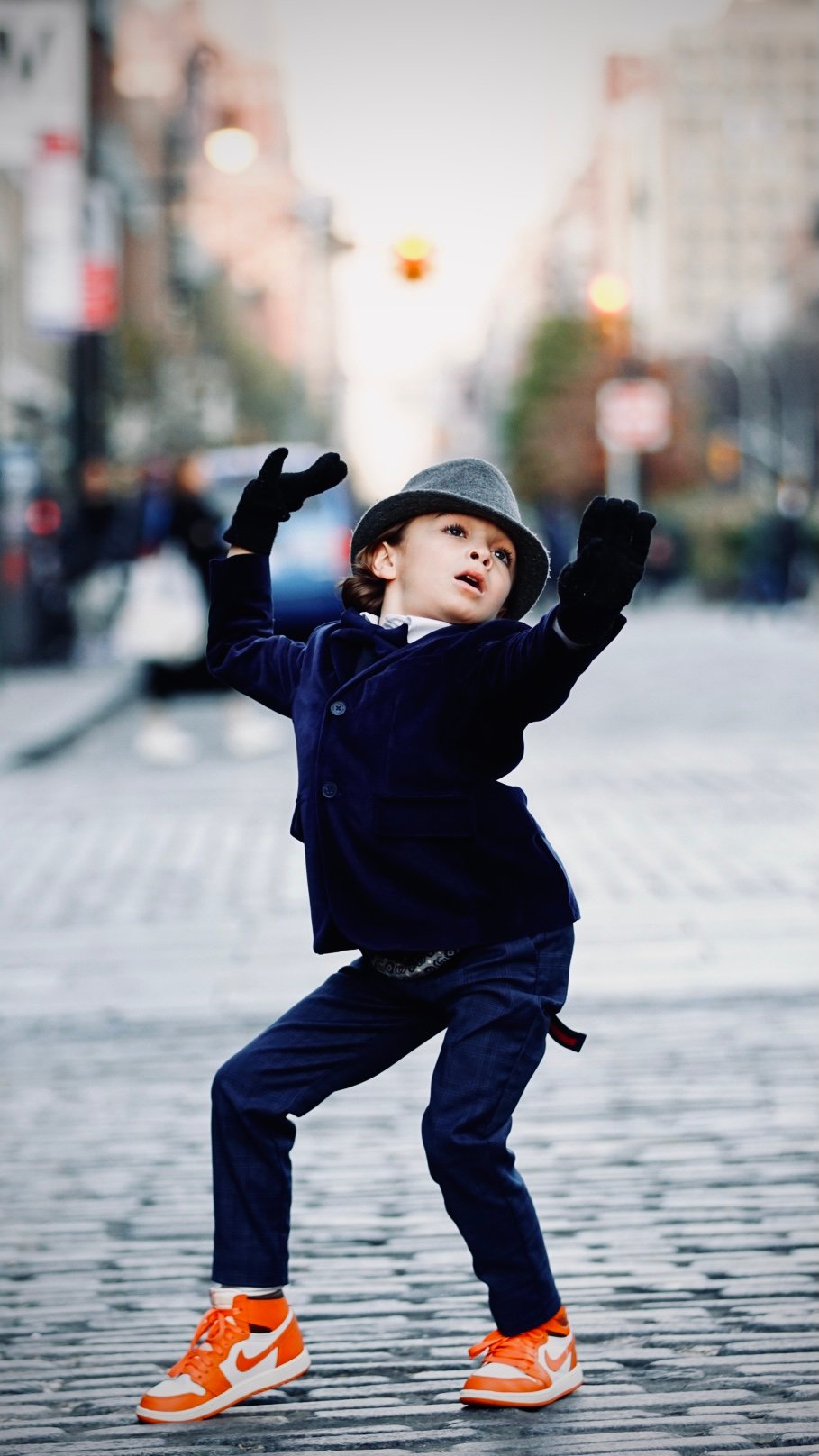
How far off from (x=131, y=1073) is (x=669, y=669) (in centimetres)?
1586

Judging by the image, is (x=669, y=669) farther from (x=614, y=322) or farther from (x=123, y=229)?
(x=123, y=229)

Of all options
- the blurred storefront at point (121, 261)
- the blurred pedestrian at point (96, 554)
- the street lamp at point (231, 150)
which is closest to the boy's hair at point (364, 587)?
the blurred storefront at point (121, 261)

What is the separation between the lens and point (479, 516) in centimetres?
327

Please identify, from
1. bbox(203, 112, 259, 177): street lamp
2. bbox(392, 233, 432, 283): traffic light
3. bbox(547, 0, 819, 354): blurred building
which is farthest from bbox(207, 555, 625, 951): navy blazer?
bbox(547, 0, 819, 354): blurred building

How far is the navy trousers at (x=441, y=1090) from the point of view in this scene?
10.6 ft

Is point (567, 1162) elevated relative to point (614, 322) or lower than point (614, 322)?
lower

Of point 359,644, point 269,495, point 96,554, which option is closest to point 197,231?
point 96,554

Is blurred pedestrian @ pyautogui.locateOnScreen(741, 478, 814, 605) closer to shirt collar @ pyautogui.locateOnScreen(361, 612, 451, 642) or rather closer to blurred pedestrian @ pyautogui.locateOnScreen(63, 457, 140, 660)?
blurred pedestrian @ pyautogui.locateOnScreen(63, 457, 140, 660)

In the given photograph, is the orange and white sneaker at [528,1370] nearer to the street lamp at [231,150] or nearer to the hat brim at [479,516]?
the hat brim at [479,516]

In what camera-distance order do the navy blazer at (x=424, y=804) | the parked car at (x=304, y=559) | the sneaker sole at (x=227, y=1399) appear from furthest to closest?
the parked car at (x=304, y=559) < the sneaker sole at (x=227, y=1399) < the navy blazer at (x=424, y=804)

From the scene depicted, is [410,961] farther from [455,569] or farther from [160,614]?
[160,614]

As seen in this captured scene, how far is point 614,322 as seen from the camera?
89.3 feet

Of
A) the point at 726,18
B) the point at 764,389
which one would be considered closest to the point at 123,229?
the point at 764,389

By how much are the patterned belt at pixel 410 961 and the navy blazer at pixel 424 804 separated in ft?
0.22
